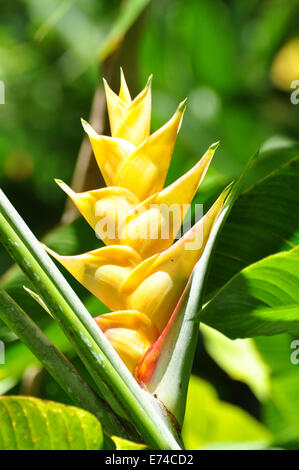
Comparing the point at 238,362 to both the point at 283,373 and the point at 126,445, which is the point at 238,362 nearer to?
the point at 283,373

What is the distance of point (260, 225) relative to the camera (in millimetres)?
533

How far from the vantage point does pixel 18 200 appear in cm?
185

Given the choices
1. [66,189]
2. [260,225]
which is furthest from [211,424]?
[66,189]

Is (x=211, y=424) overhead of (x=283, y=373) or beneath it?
beneath

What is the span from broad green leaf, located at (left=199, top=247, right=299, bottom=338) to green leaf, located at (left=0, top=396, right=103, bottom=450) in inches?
4.0

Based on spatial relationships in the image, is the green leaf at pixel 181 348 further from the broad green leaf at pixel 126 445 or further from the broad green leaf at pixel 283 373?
the broad green leaf at pixel 283 373

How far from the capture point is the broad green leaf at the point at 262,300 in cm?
41

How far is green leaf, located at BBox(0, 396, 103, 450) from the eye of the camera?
365 mm

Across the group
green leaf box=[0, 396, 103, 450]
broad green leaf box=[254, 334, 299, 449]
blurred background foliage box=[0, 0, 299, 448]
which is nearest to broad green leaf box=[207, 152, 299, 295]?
green leaf box=[0, 396, 103, 450]

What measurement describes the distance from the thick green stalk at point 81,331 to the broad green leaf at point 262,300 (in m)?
0.07

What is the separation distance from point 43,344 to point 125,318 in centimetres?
7

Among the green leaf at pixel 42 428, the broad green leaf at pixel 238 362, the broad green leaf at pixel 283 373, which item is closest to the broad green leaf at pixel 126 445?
the green leaf at pixel 42 428

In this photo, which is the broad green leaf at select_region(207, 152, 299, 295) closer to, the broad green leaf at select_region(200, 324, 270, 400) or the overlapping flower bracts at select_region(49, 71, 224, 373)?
the overlapping flower bracts at select_region(49, 71, 224, 373)

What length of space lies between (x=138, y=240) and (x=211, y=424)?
0.58 m
